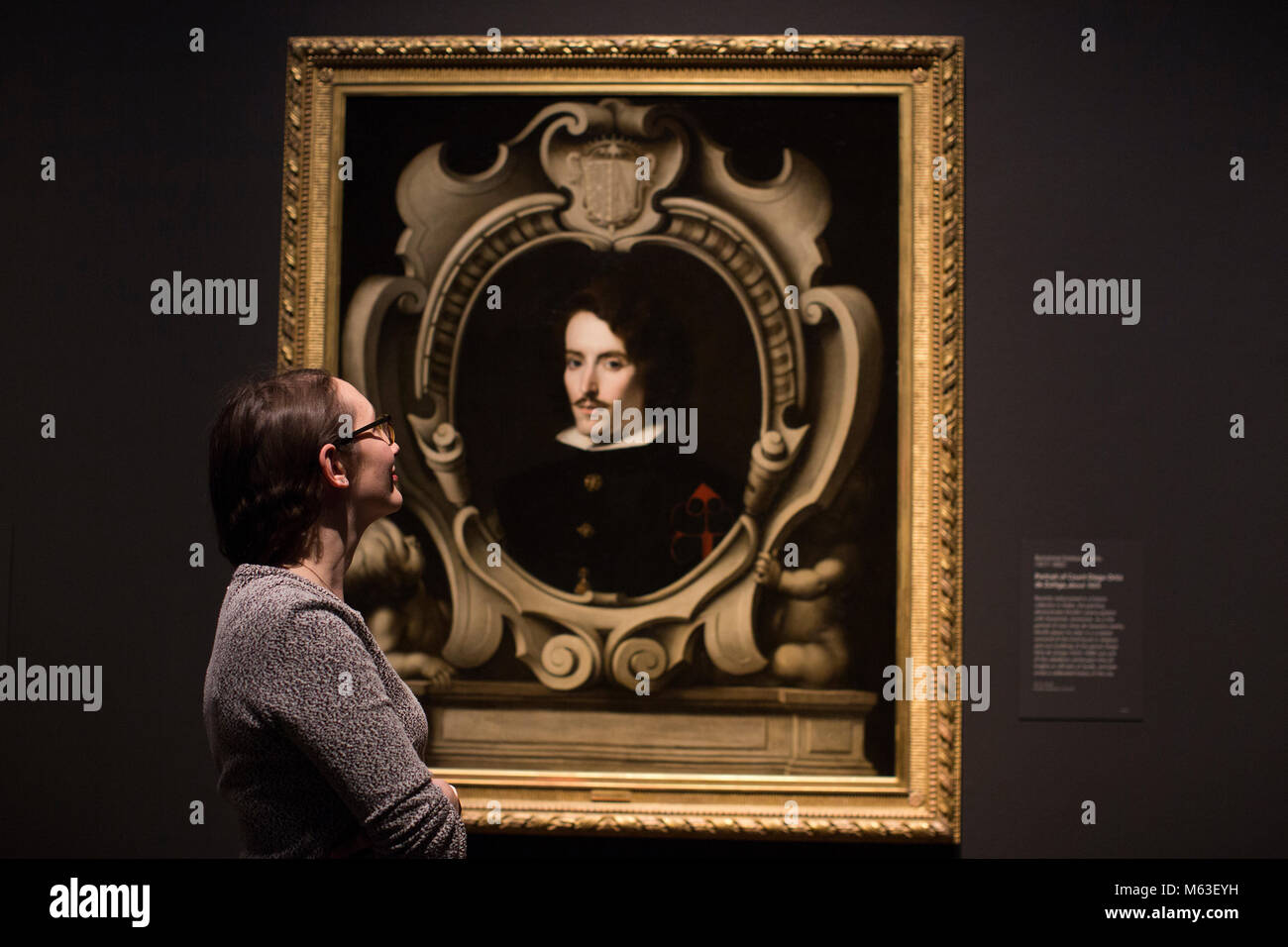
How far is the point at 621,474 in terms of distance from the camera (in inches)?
116

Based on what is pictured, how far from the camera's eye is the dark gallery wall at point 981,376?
9.39 ft

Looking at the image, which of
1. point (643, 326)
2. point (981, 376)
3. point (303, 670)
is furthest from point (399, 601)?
point (981, 376)

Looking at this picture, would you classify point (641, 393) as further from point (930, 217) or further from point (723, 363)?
point (930, 217)

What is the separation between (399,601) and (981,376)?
1.87 meters

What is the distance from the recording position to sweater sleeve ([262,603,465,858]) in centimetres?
148

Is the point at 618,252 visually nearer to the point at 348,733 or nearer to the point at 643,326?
the point at 643,326

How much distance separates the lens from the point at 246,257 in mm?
3025

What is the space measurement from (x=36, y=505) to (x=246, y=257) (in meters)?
1.00

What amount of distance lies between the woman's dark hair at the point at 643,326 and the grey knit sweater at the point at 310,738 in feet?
5.05

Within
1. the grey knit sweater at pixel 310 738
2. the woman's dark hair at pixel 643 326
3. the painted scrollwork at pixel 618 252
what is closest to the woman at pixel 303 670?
the grey knit sweater at pixel 310 738

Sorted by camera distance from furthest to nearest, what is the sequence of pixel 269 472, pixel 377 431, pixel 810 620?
pixel 810 620 → pixel 377 431 → pixel 269 472

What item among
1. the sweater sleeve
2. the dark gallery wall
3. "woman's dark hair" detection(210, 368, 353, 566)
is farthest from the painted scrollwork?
the sweater sleeve

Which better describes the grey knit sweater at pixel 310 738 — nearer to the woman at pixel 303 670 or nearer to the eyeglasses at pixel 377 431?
the woman at pixel 303 670
